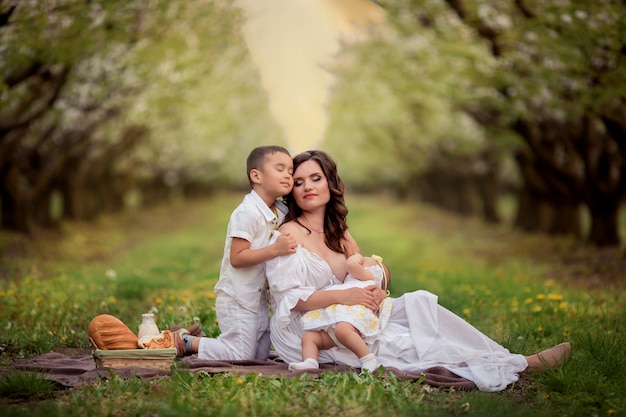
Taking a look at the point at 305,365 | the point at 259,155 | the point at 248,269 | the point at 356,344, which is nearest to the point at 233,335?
the point at 248,269

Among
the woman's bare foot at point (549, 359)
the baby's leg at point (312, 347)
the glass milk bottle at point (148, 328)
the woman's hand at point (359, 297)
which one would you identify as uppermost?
the woman's hand at point (359, 297)

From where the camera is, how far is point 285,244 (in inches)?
216

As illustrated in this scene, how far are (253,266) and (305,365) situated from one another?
3.06 ft

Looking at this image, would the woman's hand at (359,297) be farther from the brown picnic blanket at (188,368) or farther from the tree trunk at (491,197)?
the tree trunk at (491,197)

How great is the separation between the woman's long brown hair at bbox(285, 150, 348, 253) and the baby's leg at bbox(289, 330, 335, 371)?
75 cm

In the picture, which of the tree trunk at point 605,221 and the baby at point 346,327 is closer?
the baby at point 346,327

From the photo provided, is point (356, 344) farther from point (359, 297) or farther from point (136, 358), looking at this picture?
point (136, 358)

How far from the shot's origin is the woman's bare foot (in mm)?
5336

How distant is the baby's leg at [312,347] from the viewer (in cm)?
525

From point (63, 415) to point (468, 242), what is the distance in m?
16.6

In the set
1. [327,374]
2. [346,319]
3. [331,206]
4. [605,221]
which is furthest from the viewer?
[605,221]

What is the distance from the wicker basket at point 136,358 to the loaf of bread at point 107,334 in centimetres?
10

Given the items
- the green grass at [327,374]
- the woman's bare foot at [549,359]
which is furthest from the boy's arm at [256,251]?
the woman's bare foot at [549,359]

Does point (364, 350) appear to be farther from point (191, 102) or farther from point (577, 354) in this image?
point (191, 102)
